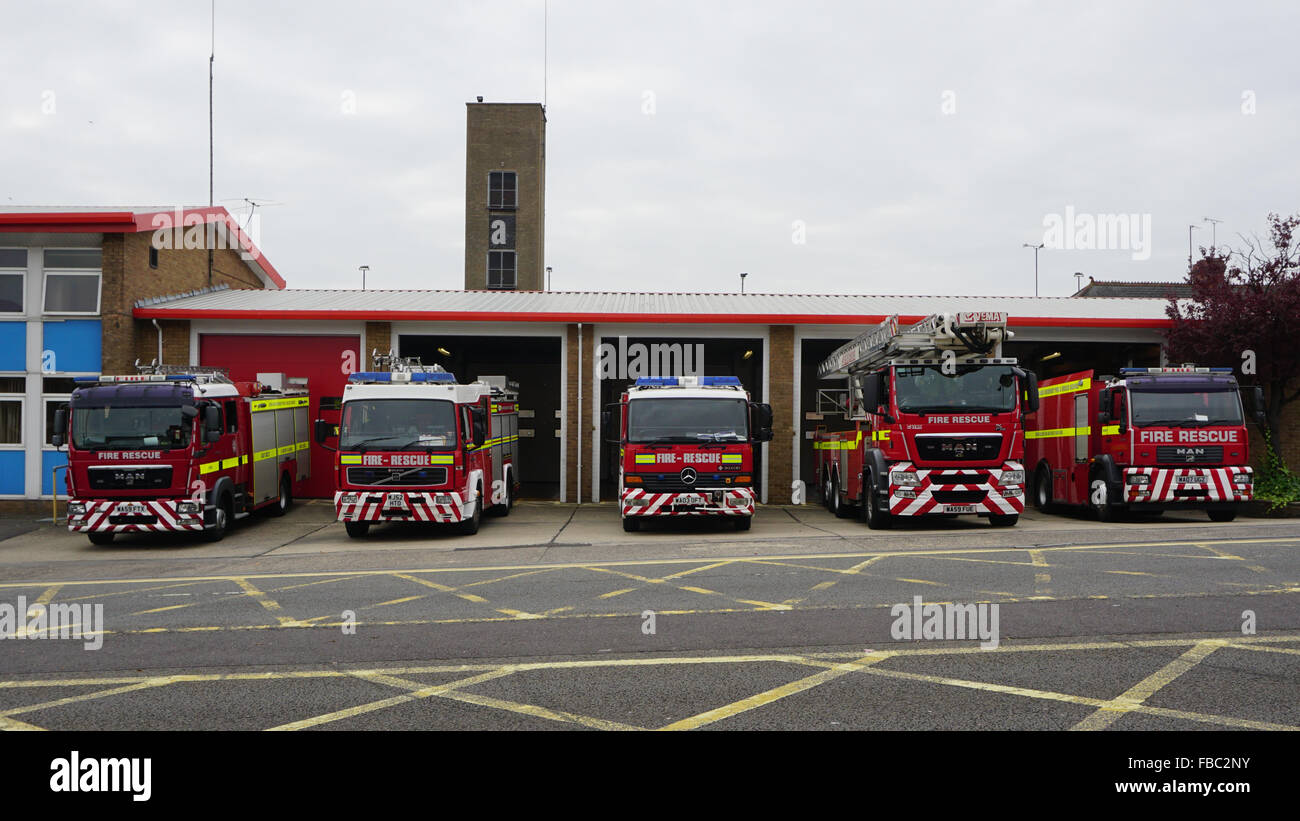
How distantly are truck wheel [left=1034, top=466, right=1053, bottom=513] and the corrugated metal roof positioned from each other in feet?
12.4

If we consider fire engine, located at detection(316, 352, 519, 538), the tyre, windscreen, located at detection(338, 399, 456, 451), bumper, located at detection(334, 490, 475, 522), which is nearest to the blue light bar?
fire engine, located at detection(316, 352, 519, 538)

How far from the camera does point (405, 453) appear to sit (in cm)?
1527

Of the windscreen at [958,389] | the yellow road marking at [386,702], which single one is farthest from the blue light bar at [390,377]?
the yellow road marking at [386,702]

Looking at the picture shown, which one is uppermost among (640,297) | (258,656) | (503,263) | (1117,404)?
(503,263)

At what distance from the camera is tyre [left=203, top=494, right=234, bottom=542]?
51.8 ft

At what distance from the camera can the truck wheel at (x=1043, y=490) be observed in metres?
20.2

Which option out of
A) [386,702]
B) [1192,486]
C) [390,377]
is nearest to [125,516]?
[390,377]

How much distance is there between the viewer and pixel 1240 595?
8.89 metres

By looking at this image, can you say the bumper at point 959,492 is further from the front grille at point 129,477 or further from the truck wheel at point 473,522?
the front grille at point 129,477

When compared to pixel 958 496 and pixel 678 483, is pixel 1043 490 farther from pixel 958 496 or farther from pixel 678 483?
pixel 678 483

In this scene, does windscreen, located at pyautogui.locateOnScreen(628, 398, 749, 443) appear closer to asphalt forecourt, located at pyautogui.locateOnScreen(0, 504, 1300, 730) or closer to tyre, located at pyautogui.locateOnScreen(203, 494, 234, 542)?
asphalt forecourt, located at pyautogui.locateOnScreen(0, 504, 1300, 730)
